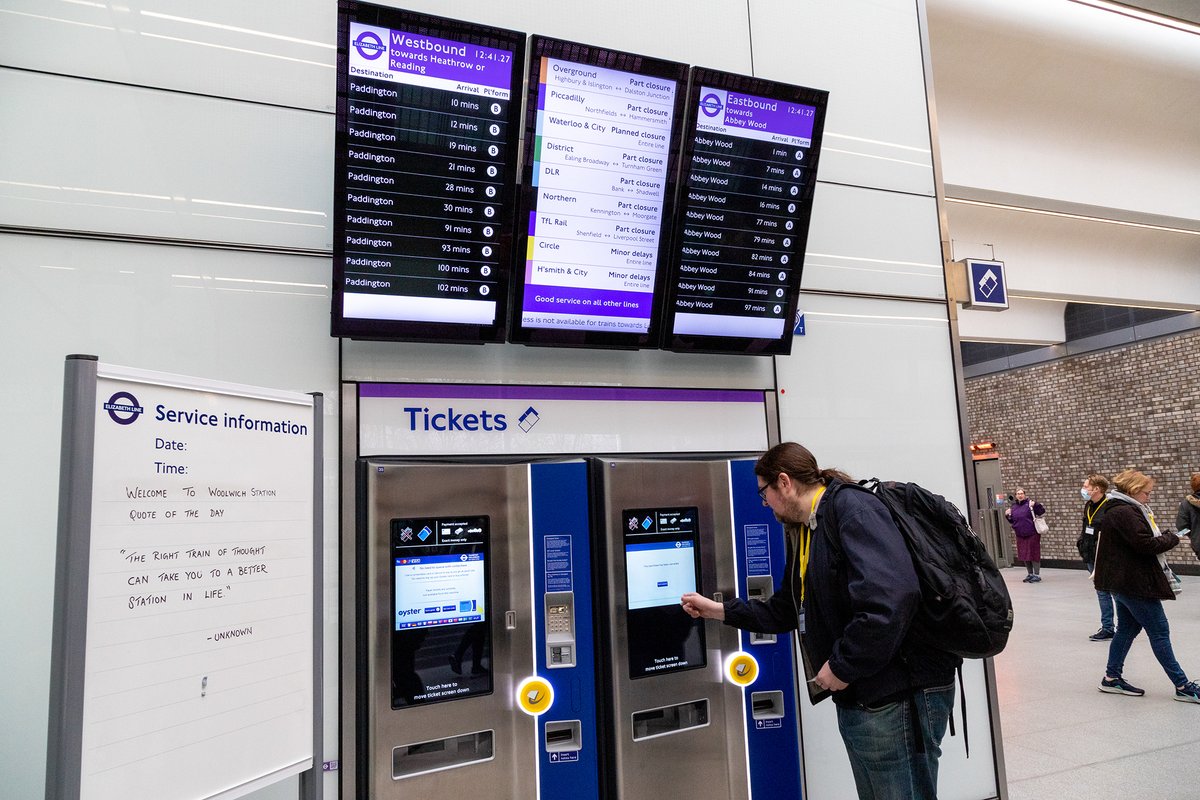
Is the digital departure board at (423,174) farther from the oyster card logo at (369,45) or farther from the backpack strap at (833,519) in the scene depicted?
the backpack strap at (833,519)

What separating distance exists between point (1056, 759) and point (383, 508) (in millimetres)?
3708

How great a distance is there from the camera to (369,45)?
7.81ft

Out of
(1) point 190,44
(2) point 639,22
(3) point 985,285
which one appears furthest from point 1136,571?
(1) point 190,44

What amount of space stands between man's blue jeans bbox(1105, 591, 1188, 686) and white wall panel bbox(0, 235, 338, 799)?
4.58 metres

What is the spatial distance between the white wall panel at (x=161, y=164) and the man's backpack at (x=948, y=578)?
1961mm

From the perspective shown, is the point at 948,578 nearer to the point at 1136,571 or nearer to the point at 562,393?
the point at 562,393

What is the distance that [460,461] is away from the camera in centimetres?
250

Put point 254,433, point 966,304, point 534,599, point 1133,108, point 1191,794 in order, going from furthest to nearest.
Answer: point 1133,108 < point 966,304 < point 1191,794 < point 534,599 < point 254,433

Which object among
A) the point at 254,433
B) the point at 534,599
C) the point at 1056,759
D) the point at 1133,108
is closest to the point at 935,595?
the point at 534,599

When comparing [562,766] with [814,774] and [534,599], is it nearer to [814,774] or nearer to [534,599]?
[534,599]

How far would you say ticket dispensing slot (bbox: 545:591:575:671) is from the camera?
248cm

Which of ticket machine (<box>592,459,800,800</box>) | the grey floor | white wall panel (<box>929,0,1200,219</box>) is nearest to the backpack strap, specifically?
ticket machine (<box>592,459,800,800</box>)

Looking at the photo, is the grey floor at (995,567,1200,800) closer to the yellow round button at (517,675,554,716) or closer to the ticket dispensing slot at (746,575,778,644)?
the ticket dispensing slot at (746,575,778,644)

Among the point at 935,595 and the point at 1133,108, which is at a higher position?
the point at 1133,108
